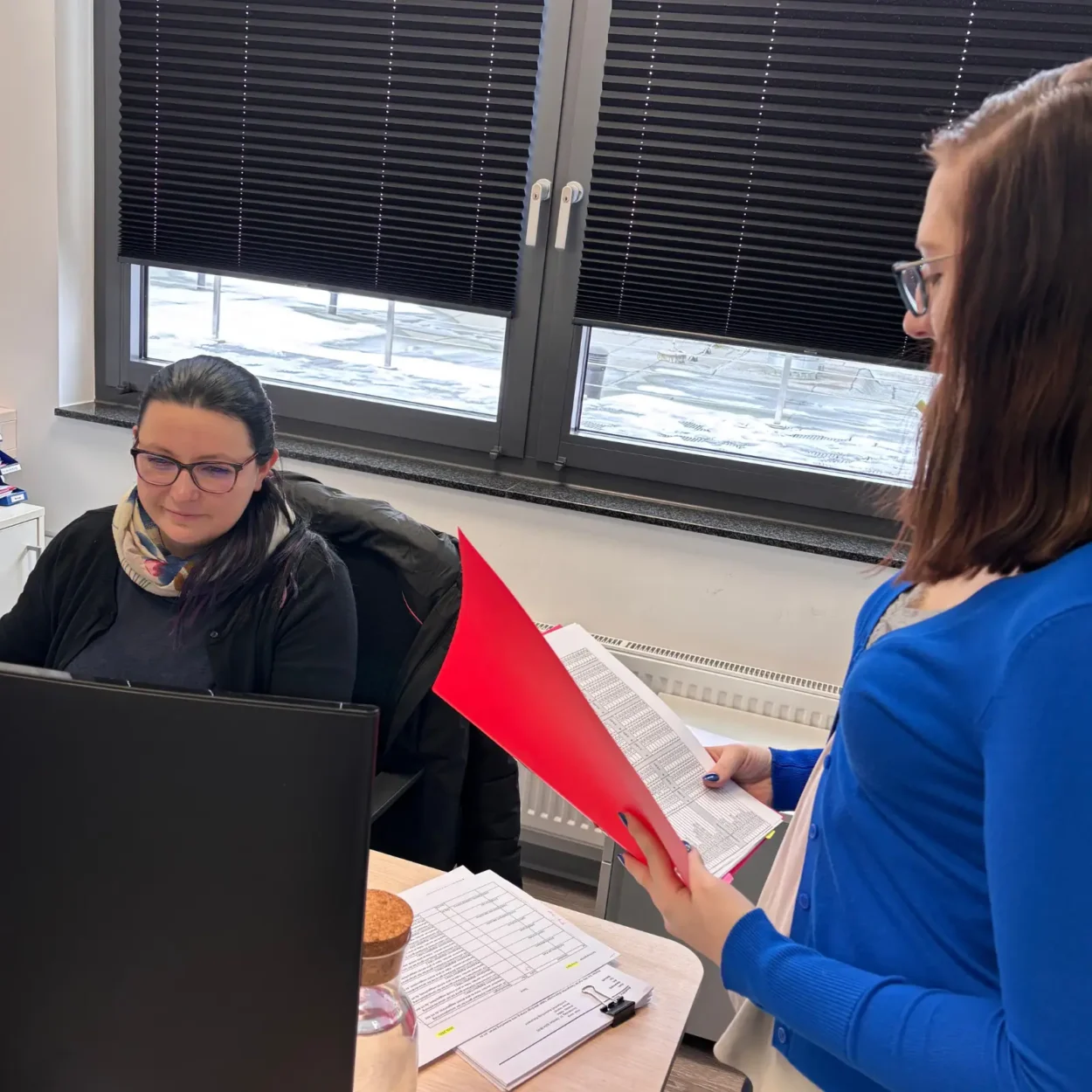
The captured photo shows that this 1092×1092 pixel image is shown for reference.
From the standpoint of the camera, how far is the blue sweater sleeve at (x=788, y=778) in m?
1.13

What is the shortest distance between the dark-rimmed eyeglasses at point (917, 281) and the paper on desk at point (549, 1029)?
0.68 m

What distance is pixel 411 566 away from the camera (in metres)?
1.57

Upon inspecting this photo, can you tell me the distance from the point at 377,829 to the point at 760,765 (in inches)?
27.8

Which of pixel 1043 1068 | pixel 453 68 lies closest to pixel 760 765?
pixel 1043 1068

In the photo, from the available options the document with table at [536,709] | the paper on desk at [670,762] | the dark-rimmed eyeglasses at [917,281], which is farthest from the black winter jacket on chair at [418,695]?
the dark-rimmed eyeglasses at [917,281]

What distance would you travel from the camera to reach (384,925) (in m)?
0.67

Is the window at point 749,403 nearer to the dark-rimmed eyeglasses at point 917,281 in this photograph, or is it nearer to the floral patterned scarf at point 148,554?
the floral patterned scarf at point 148,554

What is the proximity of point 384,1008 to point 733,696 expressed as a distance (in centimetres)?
162

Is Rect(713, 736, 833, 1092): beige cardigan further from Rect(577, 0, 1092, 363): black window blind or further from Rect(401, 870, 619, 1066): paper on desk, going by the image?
Rect(577, 0, 1092, 363): black window blind

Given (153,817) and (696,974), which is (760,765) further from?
(153,817)

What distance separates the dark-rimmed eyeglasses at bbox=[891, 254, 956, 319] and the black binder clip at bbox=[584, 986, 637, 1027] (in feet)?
2.24

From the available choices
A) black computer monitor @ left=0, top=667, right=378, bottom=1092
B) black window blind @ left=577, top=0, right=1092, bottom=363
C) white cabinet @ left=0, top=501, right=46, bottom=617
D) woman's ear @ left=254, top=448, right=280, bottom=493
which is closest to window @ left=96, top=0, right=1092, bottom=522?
black window blind @ left=577, top=0, right=1092, bottom=363

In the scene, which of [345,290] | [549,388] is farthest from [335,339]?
[549,388]

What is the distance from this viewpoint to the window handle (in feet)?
7.81
